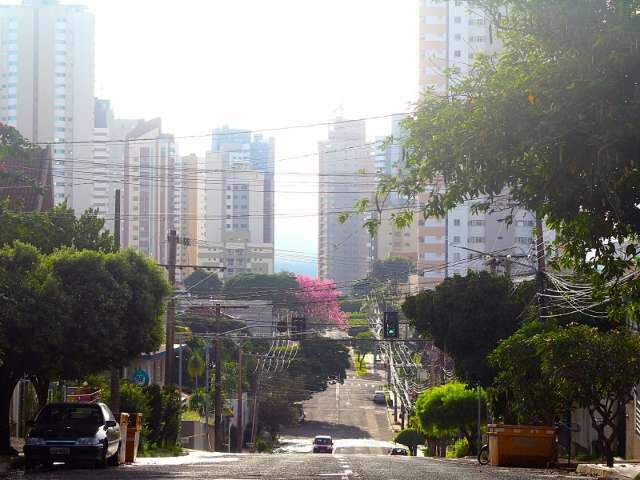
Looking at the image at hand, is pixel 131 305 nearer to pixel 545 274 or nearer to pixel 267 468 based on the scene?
pixel 267 468

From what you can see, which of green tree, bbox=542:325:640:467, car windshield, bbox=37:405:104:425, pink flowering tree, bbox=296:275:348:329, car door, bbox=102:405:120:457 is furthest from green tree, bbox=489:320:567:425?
pink flowering tree, bbox=296:275:348:329

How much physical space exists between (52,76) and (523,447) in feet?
469

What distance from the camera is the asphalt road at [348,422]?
81.1m

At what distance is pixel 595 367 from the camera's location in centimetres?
2917

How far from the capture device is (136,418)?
108 feet

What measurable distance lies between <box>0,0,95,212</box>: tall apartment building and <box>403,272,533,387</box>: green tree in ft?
396

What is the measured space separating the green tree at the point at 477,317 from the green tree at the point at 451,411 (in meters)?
10.3

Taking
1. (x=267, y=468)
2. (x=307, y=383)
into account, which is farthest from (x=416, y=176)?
(x=307, y=383)

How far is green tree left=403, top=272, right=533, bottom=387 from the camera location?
45438mm

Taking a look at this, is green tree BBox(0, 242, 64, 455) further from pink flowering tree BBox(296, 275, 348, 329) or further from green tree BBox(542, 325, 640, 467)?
pink flowering tree BBox(296, 275, 348, 329)

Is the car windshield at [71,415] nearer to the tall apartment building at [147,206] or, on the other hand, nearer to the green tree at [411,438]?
the green tree at [411,438]

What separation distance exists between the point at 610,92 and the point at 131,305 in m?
18.3

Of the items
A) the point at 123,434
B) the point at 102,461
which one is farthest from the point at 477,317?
the point at 102,461

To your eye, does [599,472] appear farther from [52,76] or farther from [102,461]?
[52,76]
